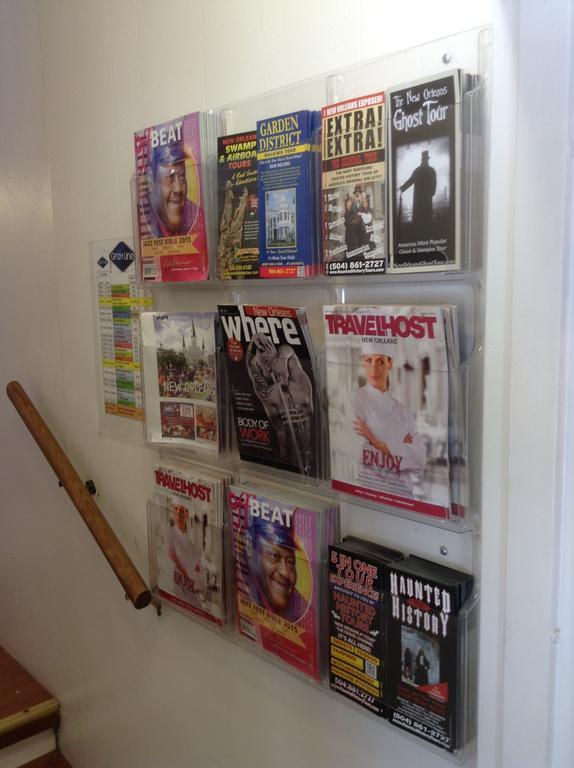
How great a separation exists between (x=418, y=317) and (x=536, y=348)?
0.66 feet

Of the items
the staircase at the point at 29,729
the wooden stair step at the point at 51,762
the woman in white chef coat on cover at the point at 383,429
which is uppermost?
the woman in white chef coat on cover at the point at 383,429

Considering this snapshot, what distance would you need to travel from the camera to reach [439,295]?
3.19 feet

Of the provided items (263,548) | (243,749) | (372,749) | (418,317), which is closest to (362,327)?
(418,317)

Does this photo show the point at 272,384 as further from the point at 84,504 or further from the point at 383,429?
the point at 84,504

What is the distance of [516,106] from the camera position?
0.76 metres

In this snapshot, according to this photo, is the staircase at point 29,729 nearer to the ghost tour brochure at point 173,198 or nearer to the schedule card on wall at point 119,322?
the schedule card on wall at point 119,322

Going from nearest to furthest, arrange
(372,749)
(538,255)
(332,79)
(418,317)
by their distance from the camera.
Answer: (538,255)
(418,317)
(332,79)
(372,749)

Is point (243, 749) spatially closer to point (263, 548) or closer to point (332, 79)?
point (263, 548)

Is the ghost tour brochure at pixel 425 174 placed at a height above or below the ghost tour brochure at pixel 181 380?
above

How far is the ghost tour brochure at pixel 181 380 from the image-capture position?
1306 millimetres

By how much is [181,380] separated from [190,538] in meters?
0.32

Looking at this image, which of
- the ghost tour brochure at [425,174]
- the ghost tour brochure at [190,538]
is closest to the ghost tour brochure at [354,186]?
the ghost tour brochure at [425,174]

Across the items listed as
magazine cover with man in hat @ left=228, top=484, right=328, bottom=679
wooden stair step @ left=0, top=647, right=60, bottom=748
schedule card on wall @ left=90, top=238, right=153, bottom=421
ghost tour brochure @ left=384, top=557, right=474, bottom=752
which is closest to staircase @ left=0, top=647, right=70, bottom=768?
wooden stair step @ left=0, top=647, right=60, bottom=748

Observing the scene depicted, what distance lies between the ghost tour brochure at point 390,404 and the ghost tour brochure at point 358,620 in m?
0.10
